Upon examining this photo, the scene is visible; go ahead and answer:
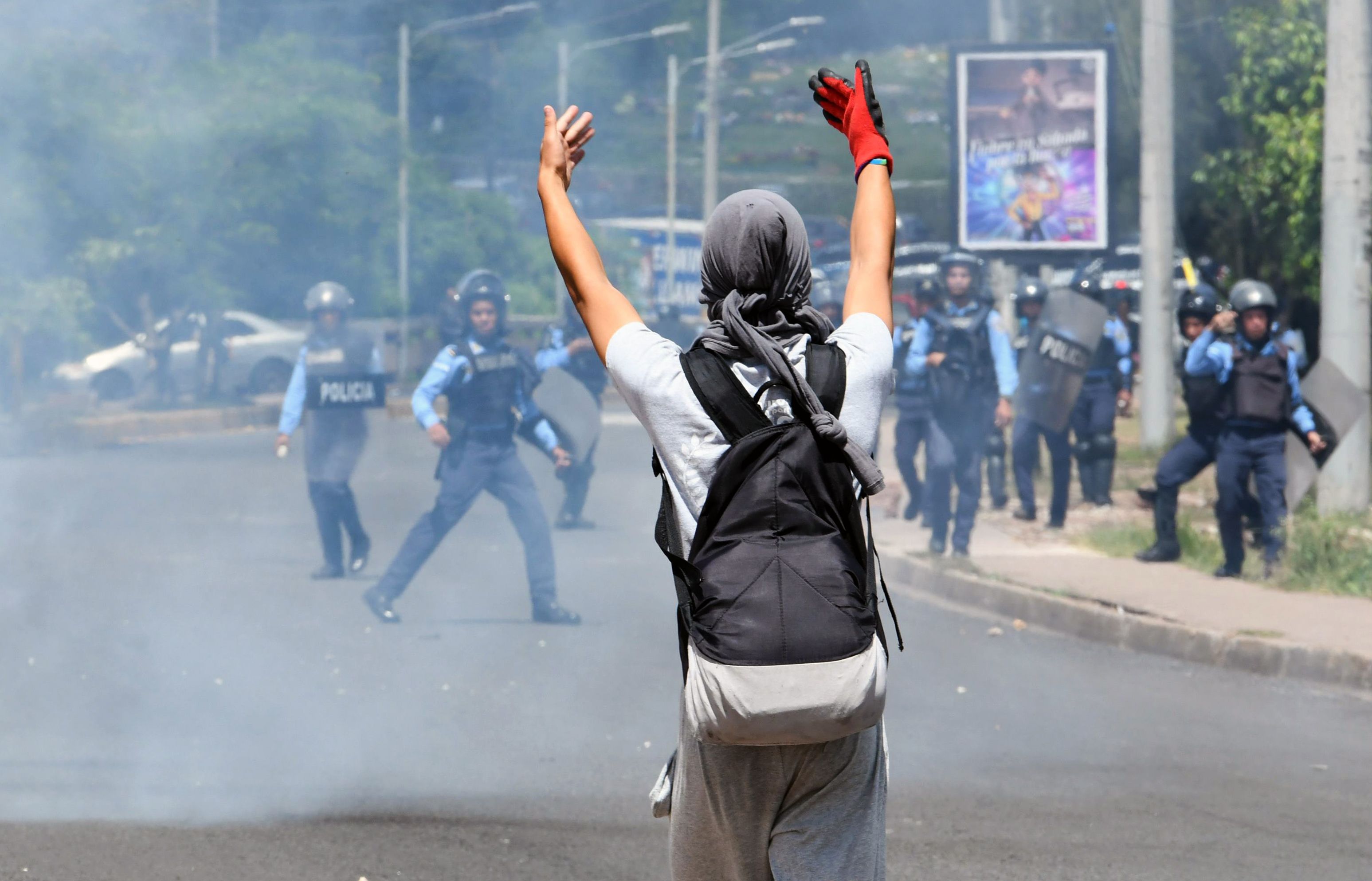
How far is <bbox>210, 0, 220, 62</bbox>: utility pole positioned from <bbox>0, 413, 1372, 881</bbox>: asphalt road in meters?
2.28

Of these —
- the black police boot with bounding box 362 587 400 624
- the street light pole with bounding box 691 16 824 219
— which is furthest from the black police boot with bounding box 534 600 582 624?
the street light pole with bounding box 691 16 824 219

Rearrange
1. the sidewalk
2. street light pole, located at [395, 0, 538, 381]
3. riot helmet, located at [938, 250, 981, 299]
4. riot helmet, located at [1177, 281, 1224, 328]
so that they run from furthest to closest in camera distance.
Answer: riot helmet, located at [938, 250, 981, 299]
riot helmet, located at [1177, 281, 1224, 328]
the sidewalk
street light pole, located at [395, 0, 538, 381]

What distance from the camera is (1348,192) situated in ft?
31.3

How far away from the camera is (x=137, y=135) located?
719 centimetres

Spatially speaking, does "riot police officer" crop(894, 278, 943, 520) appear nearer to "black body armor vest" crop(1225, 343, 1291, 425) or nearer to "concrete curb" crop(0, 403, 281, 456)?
"black body armor vest" crop(1225, 343, 1291, 425)

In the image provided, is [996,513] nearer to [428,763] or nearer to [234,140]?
[234,140]

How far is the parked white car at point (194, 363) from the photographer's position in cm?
2039

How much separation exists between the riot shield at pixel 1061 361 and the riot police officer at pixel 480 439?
4064 mm

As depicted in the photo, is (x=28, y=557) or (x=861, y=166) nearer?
(x=861, y=166)

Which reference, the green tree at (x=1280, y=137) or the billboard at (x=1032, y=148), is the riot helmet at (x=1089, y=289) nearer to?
the billboard at (x=1032, y=148)


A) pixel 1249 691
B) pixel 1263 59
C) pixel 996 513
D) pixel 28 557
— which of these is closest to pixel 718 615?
pixel 1249 691

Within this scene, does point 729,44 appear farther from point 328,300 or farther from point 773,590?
point 773,590

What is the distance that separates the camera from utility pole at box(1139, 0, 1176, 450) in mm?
13805

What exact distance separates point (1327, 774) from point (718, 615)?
349 centimetres
